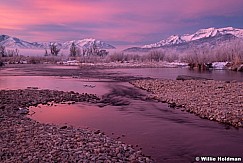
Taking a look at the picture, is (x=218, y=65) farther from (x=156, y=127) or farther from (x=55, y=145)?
(x=55, y=145)

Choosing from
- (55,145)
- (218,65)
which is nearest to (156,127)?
(55,145)

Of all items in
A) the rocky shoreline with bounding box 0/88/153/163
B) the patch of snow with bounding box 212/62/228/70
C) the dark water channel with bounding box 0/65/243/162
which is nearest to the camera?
the rocky shoreline with bounding box 0/88/153/163

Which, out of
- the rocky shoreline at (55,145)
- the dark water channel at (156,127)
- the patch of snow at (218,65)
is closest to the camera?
the rocky shoreline at (55,145)

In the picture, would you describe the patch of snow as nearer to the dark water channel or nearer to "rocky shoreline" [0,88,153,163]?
the dark water channel

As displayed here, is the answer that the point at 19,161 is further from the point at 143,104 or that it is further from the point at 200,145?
the point at 143,104

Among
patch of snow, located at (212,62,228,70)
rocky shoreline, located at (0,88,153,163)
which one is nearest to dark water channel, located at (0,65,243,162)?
rocky shoreline, located at (0,88,153,163)

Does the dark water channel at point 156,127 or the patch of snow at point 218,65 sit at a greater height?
the patch of snow at point 218,65

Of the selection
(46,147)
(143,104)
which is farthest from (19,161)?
(143,104)

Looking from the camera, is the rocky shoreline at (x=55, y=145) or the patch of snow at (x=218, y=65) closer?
the rocky shoreline at (x=55, y=145)

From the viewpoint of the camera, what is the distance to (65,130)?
48.7 ft

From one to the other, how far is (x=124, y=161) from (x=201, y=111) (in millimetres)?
10750

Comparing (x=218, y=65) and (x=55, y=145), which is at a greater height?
(x=218, y=65)

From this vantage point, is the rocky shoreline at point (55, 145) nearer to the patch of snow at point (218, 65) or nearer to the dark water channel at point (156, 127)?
the dark water channel at point (156, 127)

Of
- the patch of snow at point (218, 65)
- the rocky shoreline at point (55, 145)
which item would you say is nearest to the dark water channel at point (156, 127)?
the rocky shoreline at point (55, 145)
